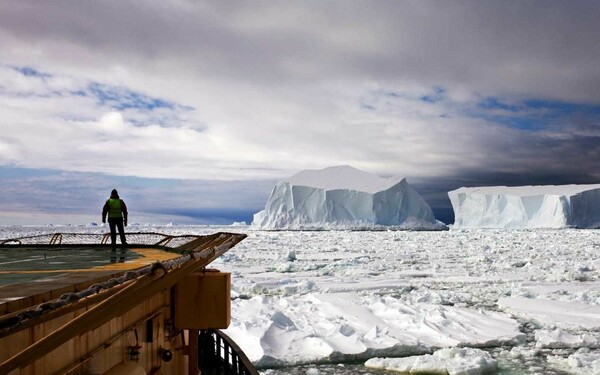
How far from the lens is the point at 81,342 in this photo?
110 inches

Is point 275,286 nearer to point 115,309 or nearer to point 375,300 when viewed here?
point 375,300

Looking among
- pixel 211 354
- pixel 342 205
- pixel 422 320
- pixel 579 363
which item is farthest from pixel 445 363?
pixel 342 205

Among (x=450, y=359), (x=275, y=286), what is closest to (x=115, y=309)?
(x=450, y=359)

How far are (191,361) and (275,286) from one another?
10.2 m

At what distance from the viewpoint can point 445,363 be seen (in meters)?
8.19

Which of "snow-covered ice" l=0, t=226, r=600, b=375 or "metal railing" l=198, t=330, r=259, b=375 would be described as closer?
"metal railing" l=198, t=330, r=259, b=375

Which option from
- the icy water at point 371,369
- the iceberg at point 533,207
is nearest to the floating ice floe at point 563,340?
the icy water at point 371,369

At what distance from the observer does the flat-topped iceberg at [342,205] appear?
209ft

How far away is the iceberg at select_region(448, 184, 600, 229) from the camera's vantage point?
67.9 meters

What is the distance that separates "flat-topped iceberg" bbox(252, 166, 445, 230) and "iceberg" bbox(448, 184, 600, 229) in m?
9.66

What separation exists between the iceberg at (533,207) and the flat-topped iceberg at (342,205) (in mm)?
9660

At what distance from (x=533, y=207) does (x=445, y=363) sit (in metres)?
70.3

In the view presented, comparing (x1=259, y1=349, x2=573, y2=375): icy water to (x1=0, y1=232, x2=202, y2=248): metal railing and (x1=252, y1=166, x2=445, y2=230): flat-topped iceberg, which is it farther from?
(x1=252, y1=166, x2=445, y2=230): flat-topped iceberg

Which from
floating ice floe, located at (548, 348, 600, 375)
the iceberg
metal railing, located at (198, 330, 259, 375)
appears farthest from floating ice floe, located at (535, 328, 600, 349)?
the iceberg
